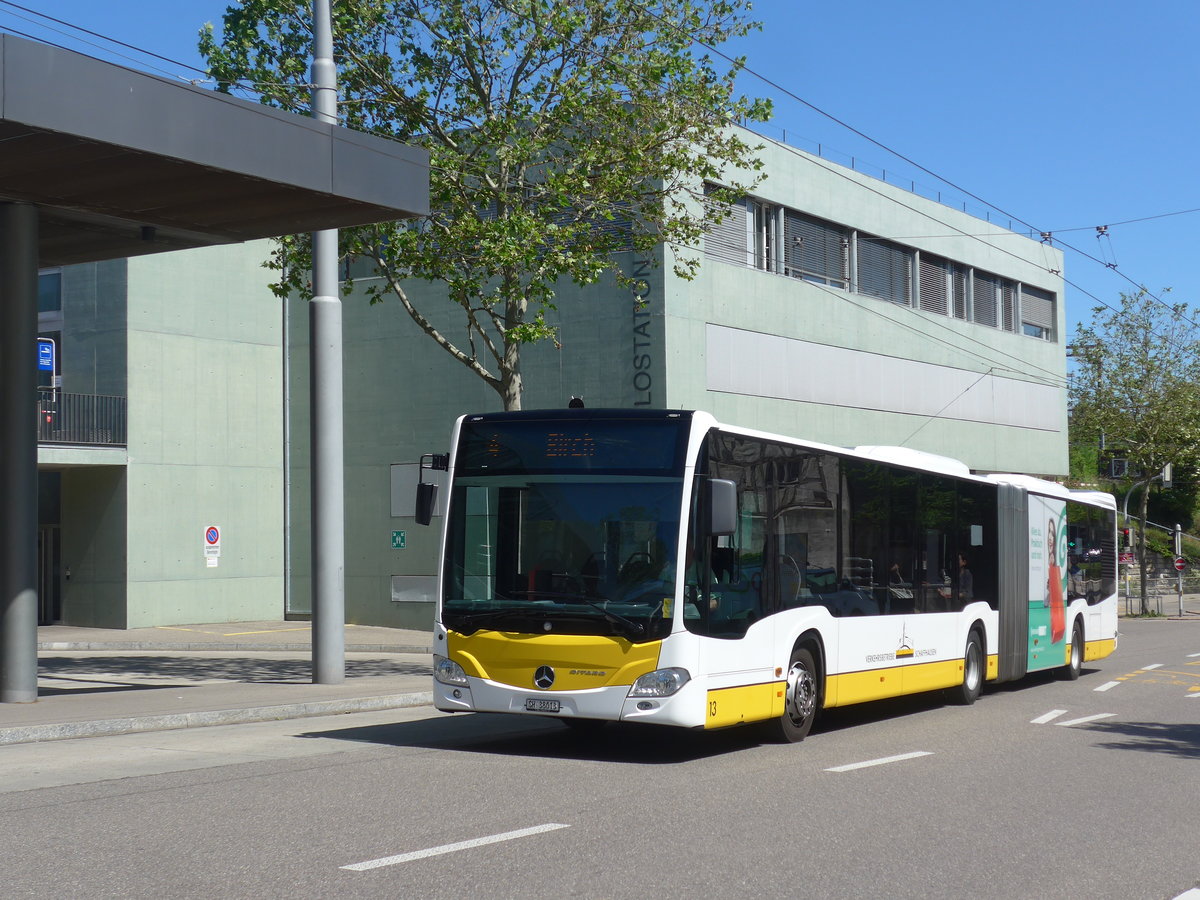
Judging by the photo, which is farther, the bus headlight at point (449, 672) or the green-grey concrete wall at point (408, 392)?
the green-grey concrete wall at point (408, 392)

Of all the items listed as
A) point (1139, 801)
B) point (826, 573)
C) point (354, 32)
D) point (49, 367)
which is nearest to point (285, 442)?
point (49, 367)

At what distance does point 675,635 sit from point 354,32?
12.0m

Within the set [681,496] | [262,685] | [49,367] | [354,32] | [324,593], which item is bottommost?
[262,685]

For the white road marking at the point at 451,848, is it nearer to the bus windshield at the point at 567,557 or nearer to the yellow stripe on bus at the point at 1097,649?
the bus windshield at the point at 567,557

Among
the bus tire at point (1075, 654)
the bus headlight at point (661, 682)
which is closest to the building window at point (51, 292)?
the bus tire at point (1075, 654)

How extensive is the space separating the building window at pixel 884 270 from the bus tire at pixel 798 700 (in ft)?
80.6

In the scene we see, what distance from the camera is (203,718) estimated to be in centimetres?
1417

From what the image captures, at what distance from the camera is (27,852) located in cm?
734

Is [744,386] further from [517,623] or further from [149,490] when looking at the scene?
[517,623]

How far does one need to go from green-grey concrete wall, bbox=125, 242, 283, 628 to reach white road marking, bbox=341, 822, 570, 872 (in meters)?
26.3

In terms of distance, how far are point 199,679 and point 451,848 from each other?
518 inches

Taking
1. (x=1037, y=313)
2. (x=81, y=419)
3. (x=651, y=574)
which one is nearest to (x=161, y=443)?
(x=81, y=419)

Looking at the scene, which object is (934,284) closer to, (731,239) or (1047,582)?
(731,239)

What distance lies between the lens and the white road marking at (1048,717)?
15.0 meters
